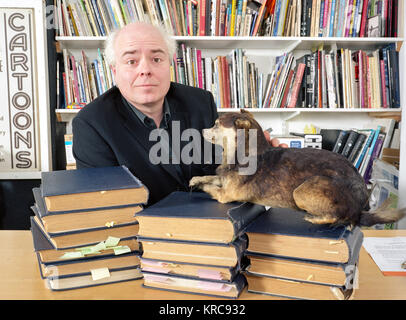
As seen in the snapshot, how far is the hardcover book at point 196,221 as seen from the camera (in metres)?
0.71

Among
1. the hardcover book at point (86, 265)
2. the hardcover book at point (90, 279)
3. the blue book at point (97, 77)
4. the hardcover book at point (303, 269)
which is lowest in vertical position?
the hardcover book at point (90, 279)

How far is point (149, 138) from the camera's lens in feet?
4.52

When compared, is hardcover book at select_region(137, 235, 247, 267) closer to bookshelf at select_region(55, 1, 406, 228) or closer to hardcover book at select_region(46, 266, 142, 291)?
hardcover book at select_region(46, 266, 142, 291)

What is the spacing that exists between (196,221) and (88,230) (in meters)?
0.25

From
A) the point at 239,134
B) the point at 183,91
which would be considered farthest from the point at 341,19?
the point at 239,134

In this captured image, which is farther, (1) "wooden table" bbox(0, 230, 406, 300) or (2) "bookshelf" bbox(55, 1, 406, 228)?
(2) "bookshelf" bbox(55, 1, 406, 228)

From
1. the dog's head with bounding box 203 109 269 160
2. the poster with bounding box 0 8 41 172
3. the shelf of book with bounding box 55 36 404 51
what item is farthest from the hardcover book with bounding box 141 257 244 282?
the poster with bounding box 0 8 41 172

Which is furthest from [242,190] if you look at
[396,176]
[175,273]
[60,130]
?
[60,130]

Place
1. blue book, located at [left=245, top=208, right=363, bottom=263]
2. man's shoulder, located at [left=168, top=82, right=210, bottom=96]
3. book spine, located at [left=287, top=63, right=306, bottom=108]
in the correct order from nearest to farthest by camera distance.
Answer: blue book, located at [left=245, top=208, right=363, bottom=263] → man's shoulder, located at [left=168, top=82, right=210, bottom=96] → book spine, located at [left=287, top=63, right=306, bottom=108]

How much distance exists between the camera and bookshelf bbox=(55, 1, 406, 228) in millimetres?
2354

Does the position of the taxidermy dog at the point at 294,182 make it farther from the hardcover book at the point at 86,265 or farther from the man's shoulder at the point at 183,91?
the man's shoulder at the point at 183,91

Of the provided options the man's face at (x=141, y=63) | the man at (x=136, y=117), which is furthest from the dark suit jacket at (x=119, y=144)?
the man's face at (x=141, y=63)

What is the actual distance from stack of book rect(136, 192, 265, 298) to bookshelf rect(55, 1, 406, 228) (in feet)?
5.39

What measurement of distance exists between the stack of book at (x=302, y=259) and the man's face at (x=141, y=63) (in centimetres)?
70
